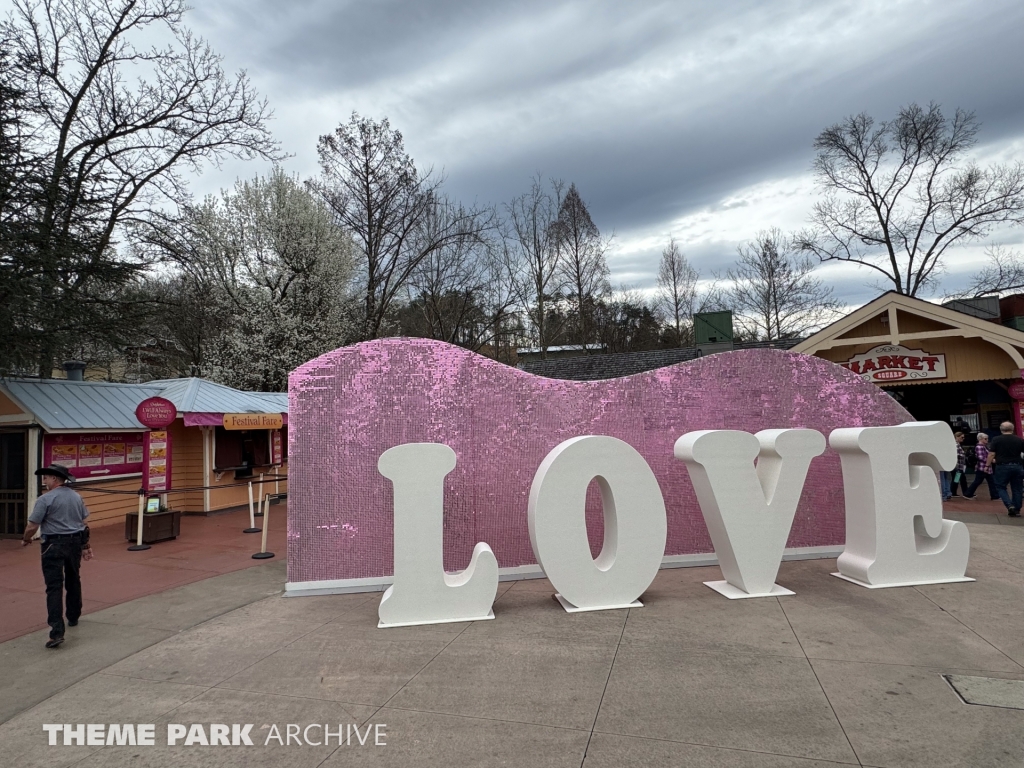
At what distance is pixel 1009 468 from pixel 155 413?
15654mm

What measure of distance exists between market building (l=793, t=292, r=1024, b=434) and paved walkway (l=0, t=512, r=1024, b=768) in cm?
869

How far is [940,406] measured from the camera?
16.5 metres

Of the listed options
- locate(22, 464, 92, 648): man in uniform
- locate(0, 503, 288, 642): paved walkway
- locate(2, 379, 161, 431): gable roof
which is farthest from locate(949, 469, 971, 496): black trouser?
locate(2, 379, 161, 431): gable roof

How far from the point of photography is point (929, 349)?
46.6ft

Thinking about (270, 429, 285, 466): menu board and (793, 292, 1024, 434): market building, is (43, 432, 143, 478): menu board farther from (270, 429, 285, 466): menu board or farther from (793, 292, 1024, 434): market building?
(793, 292, 1024, 434): market building

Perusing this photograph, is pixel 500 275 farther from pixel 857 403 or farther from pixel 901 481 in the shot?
pixel 901 481

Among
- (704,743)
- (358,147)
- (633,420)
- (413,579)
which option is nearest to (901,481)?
(633,420)

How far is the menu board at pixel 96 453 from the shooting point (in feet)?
35.9

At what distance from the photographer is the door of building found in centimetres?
1066

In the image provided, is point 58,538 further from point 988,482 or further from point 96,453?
point 988,482

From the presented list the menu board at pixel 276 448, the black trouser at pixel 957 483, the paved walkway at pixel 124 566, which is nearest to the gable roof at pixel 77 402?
the paved walkway at pixel 124 566

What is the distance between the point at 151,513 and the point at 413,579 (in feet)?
22.5

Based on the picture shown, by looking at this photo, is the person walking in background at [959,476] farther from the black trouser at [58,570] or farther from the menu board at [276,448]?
the menu board at [276,448]

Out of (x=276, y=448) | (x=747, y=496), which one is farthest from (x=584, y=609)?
(x=276, y=448)
